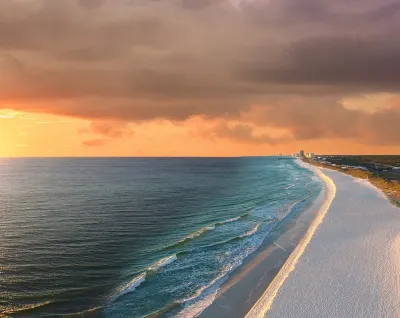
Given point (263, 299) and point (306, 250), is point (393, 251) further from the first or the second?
point (263, 299)

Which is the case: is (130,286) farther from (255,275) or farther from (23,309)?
(255,275)

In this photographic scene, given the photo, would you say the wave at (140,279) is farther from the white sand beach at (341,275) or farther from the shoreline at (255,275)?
the white sand beach at (341,275)

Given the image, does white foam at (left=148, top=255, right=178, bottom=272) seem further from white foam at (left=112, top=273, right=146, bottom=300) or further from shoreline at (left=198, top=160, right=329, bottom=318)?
shoreline at (left=198, top=160, right=329, bottom=318)

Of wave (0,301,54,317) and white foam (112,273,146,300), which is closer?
wave (0,301,54,317)

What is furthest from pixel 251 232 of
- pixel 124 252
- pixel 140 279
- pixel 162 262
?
pixel 140 279

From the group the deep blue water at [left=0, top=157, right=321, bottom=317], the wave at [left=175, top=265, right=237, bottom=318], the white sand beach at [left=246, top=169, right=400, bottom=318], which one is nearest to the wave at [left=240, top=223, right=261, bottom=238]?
the deep blue water at [left=0, top=157, right=321, bottom=317]

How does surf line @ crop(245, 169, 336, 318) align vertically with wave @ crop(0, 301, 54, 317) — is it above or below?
above

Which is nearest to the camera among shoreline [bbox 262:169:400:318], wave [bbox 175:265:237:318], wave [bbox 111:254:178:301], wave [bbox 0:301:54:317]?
shoreline [bbox 262:169:400:318]
